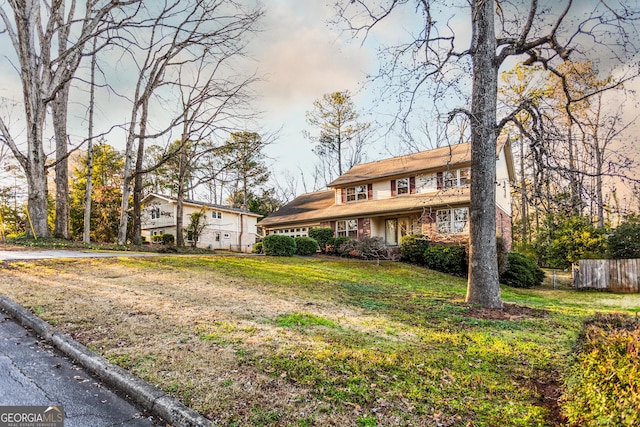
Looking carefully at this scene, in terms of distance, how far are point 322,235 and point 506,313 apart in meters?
15.7

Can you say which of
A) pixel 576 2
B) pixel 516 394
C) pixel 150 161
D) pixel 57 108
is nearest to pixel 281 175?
A: pixel 150 161

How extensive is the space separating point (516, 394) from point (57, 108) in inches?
841

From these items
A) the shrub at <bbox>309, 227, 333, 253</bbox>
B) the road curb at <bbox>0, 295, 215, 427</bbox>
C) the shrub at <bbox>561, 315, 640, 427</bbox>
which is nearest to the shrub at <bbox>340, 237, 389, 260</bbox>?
the shrub at <bbox>309, 227, 333, 253</bbox>

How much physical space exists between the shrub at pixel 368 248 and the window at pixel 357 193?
16.8ft

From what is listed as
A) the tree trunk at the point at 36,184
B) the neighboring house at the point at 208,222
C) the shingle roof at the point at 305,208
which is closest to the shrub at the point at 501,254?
the shingle roof at the point at 305,208

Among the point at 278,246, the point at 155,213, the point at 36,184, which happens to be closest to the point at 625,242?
the point at 278,246

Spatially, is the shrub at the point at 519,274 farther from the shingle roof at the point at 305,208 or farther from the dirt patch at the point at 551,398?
the dirt patch at the point at 551,398

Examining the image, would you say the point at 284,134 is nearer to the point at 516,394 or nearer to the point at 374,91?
the point at 374,91

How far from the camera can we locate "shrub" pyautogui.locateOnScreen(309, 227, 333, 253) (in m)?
22.4

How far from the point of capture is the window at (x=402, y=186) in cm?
2223

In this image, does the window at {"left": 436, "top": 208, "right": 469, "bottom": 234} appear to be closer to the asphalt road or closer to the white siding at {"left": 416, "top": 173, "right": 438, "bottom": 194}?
the white siding at {"left": 416, "top": 173, "right": 438, "bottom": 194}

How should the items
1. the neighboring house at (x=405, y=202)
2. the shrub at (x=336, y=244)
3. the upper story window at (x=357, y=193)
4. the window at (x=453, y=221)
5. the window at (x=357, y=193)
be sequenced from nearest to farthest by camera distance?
1. the window at (x=453, y=221)
2. the neighboring house at (x=405, y=202)
3. the shrub at (x=336, y=244)
4. the upper story window at (x=357, y=193)
5. the window at (x=357, y=193)

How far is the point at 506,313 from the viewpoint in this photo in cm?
743

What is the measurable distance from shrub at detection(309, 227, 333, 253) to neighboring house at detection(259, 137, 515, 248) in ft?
3.22
